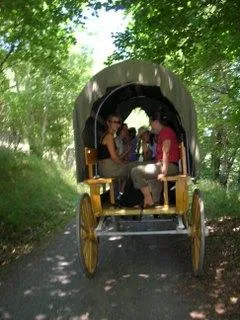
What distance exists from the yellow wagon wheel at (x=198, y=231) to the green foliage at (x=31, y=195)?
16.9ft

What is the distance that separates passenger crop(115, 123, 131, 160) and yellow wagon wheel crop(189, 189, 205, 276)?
6.63ft

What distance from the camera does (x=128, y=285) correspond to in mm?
7246

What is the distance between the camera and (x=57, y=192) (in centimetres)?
1866

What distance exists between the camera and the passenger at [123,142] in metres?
9.51

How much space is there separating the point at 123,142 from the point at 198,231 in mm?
3224

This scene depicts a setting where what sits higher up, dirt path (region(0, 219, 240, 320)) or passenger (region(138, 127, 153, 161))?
passenger (region(138, 127, 153, 161))

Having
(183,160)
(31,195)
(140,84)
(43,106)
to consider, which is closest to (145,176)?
(183,160)

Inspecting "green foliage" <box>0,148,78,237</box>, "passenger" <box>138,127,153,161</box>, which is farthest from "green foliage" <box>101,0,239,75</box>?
"green foliage" <box>0,148,78,237</box>

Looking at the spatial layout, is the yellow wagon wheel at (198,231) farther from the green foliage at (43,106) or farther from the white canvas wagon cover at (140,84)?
the green foliage at (43,106)

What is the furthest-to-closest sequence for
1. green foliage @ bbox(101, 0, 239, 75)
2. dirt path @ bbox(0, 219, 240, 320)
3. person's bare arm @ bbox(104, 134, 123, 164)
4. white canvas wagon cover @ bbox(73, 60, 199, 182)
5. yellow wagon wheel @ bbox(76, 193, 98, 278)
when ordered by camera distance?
green foliage @ bbox(101, 0, 239, 75) → person's bare arm @ bbox(104, 134, 123, 164) → white canvas wagon cover @ bbox(73, 60, 199, 182) → yellow wagon wheel @ bbox(76, 193, 98, 278) → dirt path @ bbox(0, 219, 240, 320)

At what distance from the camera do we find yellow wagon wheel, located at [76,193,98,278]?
7328 millimetres

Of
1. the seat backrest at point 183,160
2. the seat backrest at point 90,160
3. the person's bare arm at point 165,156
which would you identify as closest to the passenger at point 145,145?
the seat backrest at point 90,160

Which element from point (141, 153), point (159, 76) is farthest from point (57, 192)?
point (159, 76)

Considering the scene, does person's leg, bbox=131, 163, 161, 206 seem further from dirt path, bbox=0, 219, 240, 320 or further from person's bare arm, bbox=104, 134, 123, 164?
dirt path, bbox=0, 219, 240, 320
